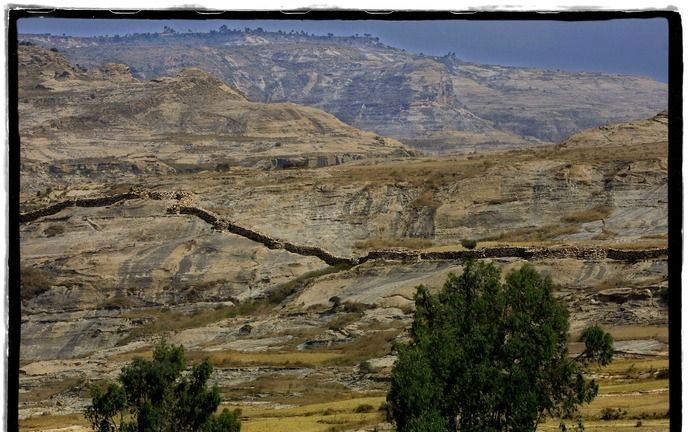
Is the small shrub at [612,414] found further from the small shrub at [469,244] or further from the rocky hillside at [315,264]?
the small shrub at [469,244]

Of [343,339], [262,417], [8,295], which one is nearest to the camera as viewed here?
[8,295]

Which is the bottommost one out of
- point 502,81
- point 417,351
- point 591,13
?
point 502,81

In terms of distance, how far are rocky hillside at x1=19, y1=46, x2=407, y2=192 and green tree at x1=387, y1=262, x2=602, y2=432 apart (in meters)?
38.7

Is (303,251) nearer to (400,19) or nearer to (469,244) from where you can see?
(469,244)

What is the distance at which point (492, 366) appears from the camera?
42.6 feet

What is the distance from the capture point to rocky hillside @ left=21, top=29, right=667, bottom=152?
102 m

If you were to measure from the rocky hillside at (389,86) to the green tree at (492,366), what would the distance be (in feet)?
267

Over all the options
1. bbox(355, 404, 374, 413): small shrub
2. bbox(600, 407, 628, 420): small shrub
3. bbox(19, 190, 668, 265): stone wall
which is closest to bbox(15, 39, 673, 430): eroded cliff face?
bbox(19, 190, 668, 265): stone wall

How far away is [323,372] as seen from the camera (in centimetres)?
2358

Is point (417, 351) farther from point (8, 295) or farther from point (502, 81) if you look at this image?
point (502, 81)

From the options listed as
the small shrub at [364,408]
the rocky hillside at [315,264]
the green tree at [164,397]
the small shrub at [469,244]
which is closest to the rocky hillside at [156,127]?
the rocky hillside at [315,264]

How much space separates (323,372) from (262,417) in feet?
12.4

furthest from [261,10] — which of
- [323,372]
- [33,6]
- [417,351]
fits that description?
[323,372]

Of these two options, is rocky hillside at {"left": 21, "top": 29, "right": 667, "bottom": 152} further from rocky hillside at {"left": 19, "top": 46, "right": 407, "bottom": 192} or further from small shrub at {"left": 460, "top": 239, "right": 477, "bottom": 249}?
small shrub at {"left": 460, "top": 239, "right": 477, "bottom": 249}
